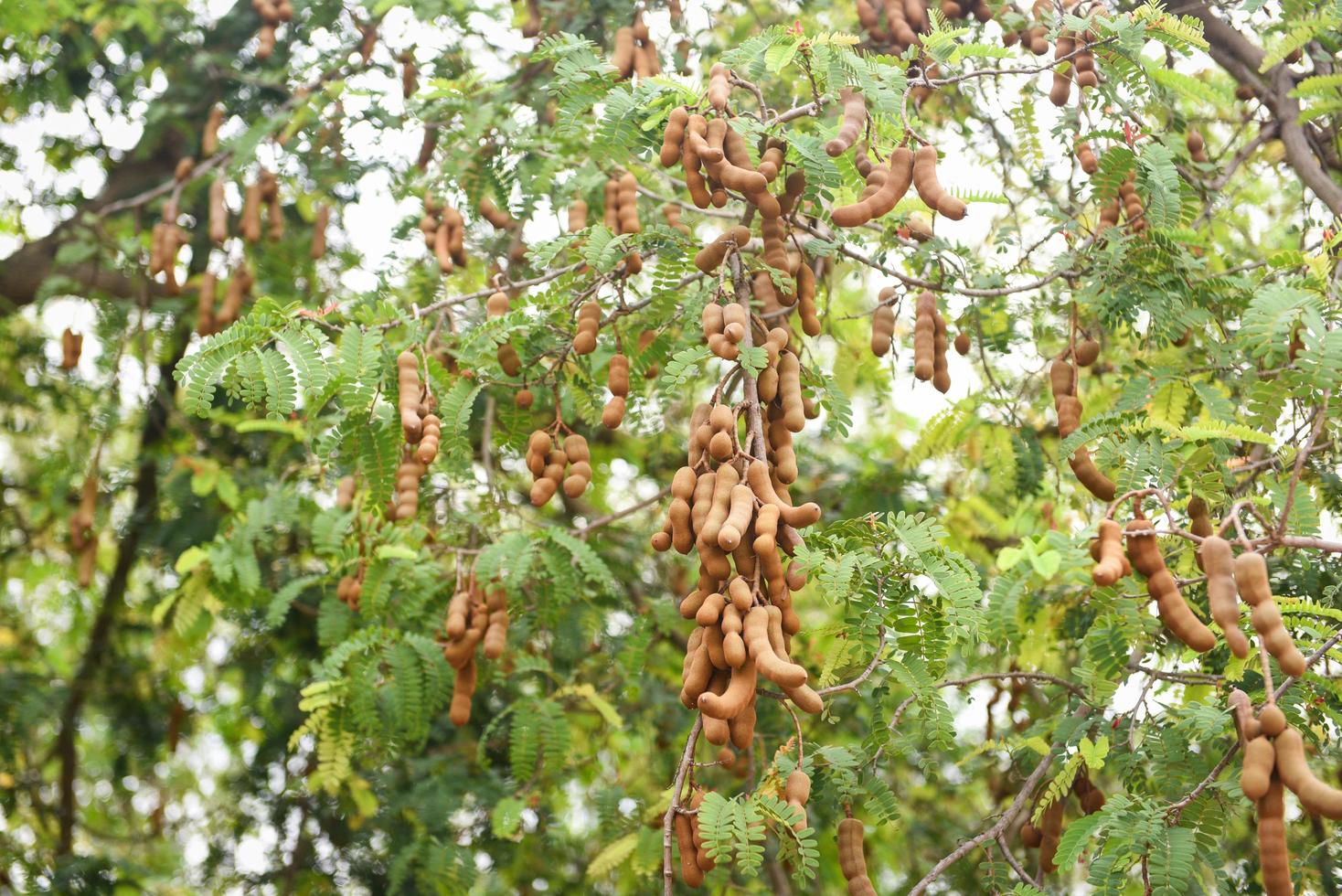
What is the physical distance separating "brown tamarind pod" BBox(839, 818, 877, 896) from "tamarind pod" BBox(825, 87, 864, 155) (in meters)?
1.36

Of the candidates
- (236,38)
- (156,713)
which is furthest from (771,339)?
(156,713)

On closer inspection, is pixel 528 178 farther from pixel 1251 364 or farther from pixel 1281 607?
pixel 1281 607

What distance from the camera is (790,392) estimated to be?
2.43m

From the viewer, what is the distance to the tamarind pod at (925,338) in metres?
2.89

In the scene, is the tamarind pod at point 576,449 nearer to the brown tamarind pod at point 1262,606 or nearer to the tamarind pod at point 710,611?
the tamarind pod at point 710,611

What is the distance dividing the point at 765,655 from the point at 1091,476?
103 cm

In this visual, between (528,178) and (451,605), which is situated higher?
(528,178)

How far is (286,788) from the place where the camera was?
5.67m

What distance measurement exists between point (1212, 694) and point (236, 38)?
522 cm

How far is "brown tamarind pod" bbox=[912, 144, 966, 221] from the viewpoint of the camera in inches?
91.9

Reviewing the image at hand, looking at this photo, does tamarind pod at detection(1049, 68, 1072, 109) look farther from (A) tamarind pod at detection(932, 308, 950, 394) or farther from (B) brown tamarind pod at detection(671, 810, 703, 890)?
(B) brown tamarind pod at detection(671, 810, 703, 890)

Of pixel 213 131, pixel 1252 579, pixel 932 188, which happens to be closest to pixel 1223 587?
pixel 1252 579

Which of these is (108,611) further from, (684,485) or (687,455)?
(684,485)

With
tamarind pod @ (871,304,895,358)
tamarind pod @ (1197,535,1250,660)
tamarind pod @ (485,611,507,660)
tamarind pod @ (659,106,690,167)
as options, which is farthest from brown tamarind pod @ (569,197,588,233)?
tamarind pod @ (1197,535,1250,660)
